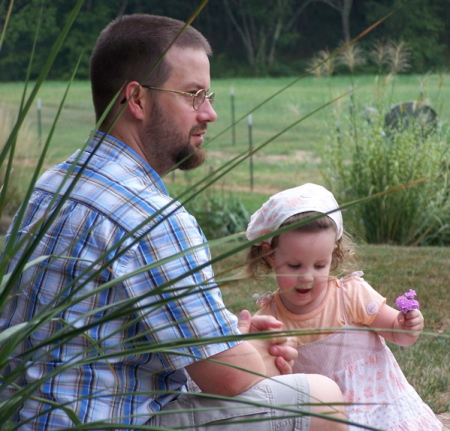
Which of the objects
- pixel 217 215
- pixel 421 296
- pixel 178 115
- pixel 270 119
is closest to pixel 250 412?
pixel 178 115

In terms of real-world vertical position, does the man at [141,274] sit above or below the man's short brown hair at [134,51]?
below

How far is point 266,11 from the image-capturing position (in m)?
40.8

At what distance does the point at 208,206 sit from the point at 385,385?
5.58 m

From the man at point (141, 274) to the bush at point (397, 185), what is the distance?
16.6 ft

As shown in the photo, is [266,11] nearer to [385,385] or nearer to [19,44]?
[19,44]

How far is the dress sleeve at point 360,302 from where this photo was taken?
8.68 ft

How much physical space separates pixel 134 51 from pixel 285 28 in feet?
134

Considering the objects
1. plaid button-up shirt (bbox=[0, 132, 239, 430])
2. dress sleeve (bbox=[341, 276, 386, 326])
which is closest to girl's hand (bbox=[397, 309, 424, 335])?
dress sleeve (bbox=[341, 276, 386, 326])

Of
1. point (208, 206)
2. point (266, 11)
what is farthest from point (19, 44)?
point (208, 206)

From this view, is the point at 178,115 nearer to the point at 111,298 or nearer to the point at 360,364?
the point at 111,298

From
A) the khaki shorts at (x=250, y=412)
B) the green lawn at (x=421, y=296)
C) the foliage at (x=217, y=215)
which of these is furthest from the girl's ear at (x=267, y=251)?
the foliage at (x=217, y=215)

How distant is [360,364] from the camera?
264 centimetres

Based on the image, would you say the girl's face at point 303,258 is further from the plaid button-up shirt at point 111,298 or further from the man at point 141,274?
the plaid button-up shirt at point 111,298

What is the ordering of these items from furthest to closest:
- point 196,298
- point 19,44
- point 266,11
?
point 266,11, point 19,44, point 196,298
